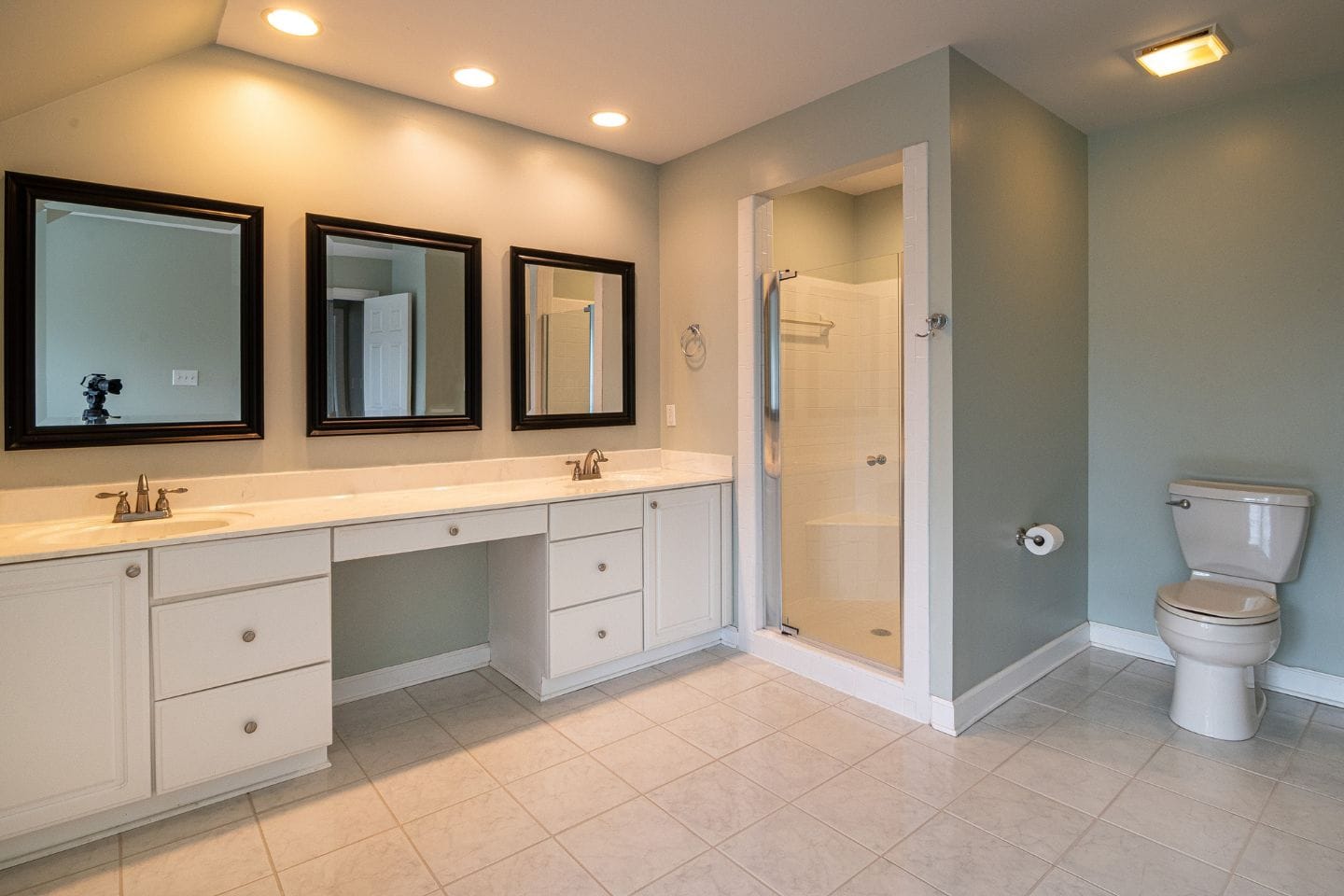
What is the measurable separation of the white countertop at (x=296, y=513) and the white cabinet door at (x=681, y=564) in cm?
8

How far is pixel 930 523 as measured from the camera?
255 cm

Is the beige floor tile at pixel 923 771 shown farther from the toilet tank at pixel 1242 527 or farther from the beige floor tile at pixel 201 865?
the beige floor tile at pixel 201 865

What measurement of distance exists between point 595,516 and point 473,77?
170cm

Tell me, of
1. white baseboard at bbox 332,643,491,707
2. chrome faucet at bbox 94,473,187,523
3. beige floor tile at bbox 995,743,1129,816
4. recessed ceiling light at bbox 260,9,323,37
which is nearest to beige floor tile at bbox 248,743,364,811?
white baseboard at bbox 332,643,491,707

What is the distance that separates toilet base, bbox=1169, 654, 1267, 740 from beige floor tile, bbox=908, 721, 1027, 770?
622 mm

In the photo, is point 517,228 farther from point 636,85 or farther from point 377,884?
point 377,884

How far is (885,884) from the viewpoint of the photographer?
1.73 metres

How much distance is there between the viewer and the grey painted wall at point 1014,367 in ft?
8.32

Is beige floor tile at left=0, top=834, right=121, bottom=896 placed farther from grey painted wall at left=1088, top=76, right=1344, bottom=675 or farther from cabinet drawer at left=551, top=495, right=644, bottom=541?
grey painted wall at left=1088, top=76, right=1344, bottom=675

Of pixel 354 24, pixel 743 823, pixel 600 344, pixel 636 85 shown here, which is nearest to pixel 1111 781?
pixel 743 823

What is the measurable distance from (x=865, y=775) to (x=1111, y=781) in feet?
2.45

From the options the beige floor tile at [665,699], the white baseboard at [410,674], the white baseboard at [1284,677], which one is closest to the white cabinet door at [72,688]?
the white baseboard at [410,674]

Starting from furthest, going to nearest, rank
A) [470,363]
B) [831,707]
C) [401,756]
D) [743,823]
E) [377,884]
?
[470,363], [831,707], [401,756], [743,823], [377,884]

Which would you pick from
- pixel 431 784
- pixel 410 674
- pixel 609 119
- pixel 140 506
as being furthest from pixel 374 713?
pixel 609 119
